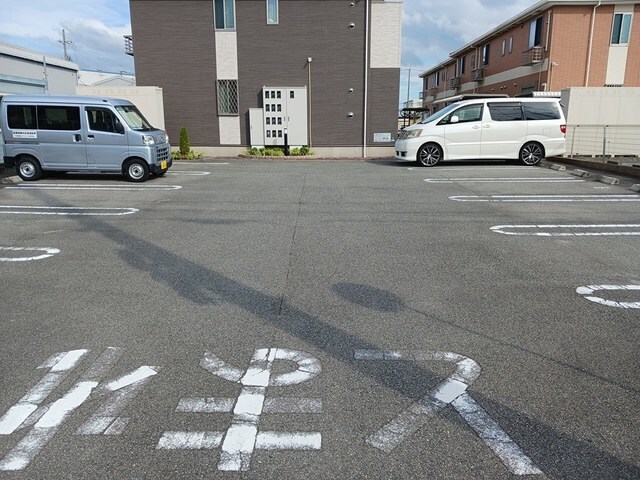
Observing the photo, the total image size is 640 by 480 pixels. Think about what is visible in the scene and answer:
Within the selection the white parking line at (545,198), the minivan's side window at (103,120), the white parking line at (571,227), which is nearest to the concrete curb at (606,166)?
the white parking line at (545,198)

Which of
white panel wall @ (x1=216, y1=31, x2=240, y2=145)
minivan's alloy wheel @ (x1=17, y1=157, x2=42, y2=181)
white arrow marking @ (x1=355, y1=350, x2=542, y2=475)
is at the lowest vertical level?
white arrow marking @ (x1=355, y1=350, x2=542, y2=475)

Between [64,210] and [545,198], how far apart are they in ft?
30.0

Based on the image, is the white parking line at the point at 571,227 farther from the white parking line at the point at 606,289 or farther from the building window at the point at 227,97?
the building window at the point at 227,97

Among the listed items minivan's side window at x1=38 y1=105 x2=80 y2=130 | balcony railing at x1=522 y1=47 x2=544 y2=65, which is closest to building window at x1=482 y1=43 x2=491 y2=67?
balcony railing at x1=522 y1=47 x2=544 y2=65

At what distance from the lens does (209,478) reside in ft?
7.70

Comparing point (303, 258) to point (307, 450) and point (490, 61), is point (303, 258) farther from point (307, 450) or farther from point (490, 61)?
point (490, 61)

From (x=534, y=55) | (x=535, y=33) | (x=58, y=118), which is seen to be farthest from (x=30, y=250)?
(x=535, y=33)

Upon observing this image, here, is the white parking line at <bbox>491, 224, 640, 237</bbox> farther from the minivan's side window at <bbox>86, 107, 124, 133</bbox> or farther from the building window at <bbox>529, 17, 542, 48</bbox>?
the building window at <bbox>529, 17, 542, 48</bbox>

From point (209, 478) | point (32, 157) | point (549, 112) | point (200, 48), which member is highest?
point (200, 48)

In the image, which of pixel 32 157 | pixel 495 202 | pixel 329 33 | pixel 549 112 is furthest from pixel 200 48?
pixel 495 202

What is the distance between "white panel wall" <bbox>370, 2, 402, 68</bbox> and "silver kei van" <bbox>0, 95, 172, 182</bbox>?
36.5ft

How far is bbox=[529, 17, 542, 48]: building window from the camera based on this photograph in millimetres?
24094

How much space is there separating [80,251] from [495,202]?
7173mm

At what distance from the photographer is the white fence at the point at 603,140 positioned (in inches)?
619
